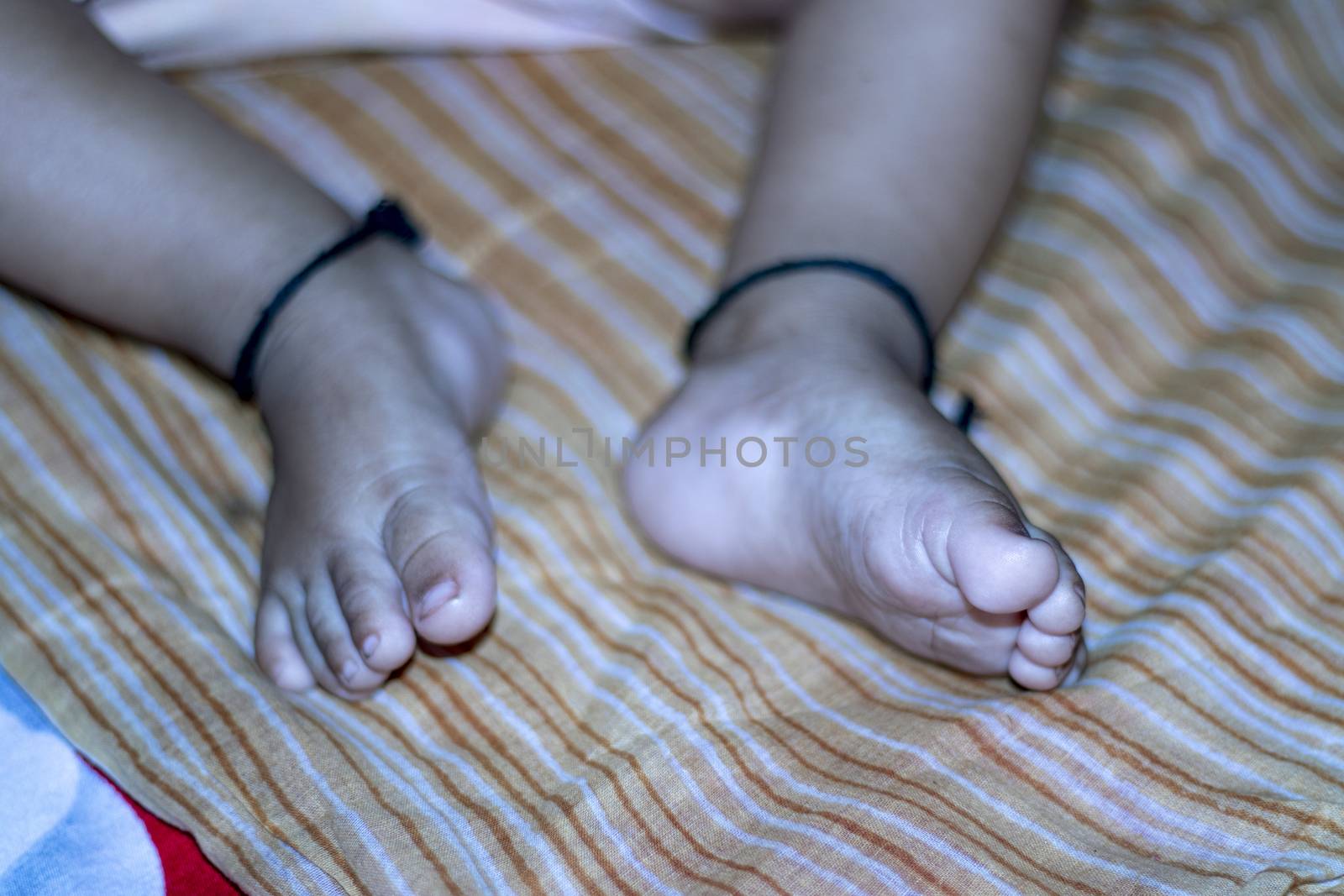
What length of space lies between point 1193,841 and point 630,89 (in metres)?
0.66

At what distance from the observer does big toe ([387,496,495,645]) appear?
2.17ft

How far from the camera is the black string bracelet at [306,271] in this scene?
0.77 m

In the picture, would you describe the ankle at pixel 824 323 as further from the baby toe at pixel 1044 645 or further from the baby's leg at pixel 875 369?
the baby toe at pixel 1044 645

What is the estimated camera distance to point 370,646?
0.66m

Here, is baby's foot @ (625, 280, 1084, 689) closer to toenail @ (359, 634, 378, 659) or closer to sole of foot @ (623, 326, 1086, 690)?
sole of foot @ (623, 326, 1086, 690)

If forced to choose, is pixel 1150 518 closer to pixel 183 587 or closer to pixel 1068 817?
pixel 1068 817

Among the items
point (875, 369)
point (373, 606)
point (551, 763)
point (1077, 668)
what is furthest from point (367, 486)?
point (1077, 668)

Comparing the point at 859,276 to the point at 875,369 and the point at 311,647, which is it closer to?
the point at 875,369

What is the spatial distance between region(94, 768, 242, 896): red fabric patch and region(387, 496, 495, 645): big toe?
0.15 meters

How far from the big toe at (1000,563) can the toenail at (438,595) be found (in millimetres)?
238

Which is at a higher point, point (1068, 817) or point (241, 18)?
point (241, 18)

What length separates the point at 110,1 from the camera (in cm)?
87

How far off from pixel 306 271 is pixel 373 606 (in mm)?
213

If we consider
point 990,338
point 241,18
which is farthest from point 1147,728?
point 241,18
